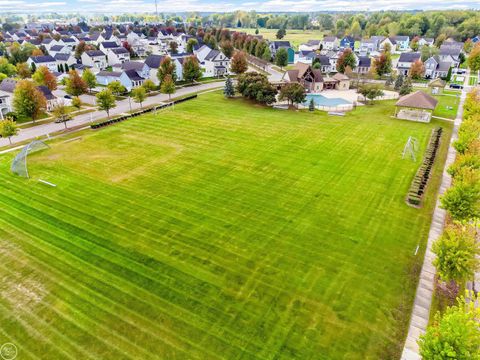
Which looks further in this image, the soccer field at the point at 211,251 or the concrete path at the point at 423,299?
the soccer field at the point at 211,251

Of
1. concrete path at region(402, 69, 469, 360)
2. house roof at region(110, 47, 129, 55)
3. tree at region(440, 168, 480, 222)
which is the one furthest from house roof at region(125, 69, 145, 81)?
tree at region(440, 168, 480, 222)

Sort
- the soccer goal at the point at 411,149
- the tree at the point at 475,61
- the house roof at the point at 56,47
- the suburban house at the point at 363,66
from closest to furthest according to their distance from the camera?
the soccer goal at the point at 411,149, the tree at the point at 475,61, the suburban house at the point at 363,66, the house roof at the point at 56,47

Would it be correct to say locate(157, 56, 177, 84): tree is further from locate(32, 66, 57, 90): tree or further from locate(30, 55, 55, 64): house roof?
locate(30, 55, 55, 64): house roof

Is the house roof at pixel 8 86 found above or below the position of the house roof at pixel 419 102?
above

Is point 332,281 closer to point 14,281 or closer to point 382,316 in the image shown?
point 382,316

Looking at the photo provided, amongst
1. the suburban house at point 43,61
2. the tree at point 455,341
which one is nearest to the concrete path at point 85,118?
the suburban house at point 43,61

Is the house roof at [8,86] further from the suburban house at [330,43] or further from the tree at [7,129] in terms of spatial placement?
the suburban house at [330,43]

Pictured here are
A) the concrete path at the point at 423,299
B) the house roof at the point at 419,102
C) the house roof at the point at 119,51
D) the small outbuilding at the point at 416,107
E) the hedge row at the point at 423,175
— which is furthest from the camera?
the house roof at the point at 119,51

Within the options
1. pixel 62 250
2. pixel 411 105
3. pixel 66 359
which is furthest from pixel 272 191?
pixel 411 105
